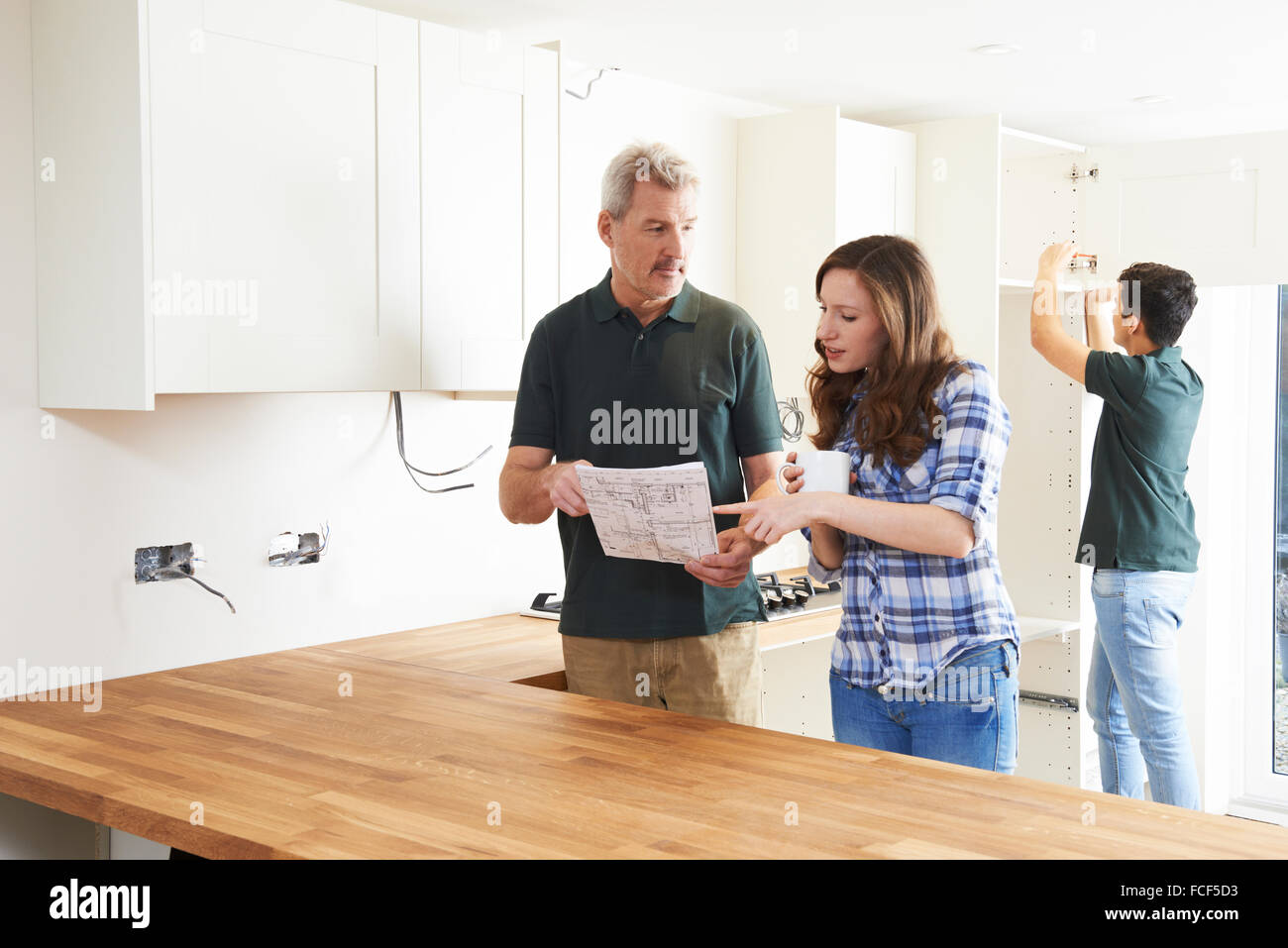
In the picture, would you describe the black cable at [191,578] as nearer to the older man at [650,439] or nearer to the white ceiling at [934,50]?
the older man at [650,439]

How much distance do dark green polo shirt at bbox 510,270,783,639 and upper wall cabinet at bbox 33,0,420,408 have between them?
38 cm

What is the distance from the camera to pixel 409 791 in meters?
1.43

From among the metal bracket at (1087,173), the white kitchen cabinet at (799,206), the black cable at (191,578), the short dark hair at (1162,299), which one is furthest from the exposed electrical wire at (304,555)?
the metal bracket at (1087,173)

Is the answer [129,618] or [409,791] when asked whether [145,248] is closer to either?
[129,618]

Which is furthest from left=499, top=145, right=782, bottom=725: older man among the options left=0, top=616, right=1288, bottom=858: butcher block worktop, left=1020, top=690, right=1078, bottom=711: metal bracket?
left=1020, top=690, right=1078, bottom=711: metal bracket

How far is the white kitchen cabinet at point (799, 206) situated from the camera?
3578 millimetres

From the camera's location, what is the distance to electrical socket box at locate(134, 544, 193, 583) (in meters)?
2.45

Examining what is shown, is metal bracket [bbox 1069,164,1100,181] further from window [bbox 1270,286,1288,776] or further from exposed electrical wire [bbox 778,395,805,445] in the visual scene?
window [bbox 1270,286,1288,776]

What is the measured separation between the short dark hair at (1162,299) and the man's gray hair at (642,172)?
4.92ft

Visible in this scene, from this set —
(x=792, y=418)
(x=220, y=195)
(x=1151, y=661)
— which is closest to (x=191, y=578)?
(x=220, y=195)

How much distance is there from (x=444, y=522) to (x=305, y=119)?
1.08m

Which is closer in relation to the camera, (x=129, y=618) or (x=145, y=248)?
(x=145, y=248)

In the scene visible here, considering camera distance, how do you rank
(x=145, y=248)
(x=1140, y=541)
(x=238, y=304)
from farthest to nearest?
(x=1140, y=541)
(x=238, y=304)
(x=145, y=248)
